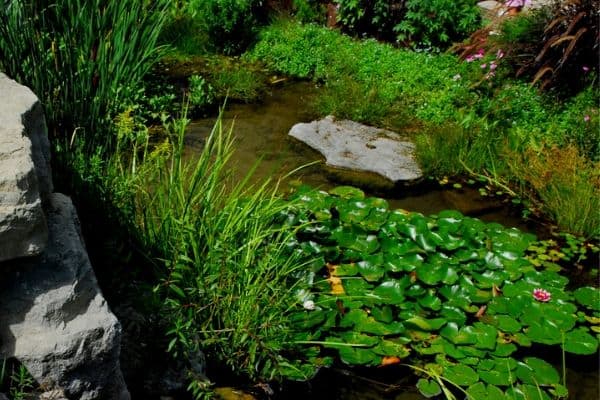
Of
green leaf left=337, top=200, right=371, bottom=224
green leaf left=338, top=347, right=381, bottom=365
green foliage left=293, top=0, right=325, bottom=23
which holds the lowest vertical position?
green leaf left=338, top=347, right=381, bottom=365

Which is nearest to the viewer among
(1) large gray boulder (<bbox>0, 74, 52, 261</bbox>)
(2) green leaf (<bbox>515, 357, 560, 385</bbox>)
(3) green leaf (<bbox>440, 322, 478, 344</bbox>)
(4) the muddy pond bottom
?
(1) large gray boulder (<bbox>0, 74, 52, 261</bbox>)

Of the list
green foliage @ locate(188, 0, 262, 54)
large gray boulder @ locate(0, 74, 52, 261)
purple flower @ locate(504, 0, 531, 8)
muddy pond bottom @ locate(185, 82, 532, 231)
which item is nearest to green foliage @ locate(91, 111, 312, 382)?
large gray boulder @ locate(0, 74, 52, 261)

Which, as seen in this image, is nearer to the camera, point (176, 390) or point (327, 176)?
point (176, 390)

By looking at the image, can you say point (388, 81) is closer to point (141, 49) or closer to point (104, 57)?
point (141, 49)

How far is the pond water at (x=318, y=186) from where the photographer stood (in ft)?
10.0

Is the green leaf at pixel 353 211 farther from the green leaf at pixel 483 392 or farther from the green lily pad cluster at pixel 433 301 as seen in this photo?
the green leaf at pixel 483 392

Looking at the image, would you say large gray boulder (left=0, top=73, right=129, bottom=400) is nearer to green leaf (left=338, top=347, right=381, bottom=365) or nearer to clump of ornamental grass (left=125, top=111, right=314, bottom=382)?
clump of ornamental grass (left=125, top=111, right=314, bottom=382)

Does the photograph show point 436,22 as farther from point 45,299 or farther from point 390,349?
point 45,299

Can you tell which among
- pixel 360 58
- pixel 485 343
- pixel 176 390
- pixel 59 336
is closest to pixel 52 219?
pixel 59 336

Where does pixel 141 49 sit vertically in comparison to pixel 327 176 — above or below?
above

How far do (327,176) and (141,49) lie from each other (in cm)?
158

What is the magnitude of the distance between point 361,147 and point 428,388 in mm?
2581

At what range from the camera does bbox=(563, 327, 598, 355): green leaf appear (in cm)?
319

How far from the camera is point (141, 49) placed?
14.3 feet
